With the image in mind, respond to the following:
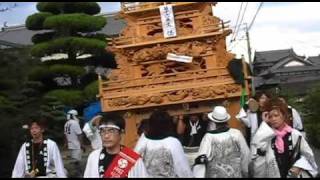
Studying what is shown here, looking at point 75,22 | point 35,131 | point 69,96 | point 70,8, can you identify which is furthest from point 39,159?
point 70,8

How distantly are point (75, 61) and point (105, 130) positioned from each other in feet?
52.6

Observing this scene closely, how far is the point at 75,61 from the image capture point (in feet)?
64.2

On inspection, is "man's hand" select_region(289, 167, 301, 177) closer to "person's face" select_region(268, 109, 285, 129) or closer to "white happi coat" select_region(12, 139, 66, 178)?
"person's face" select_region(268, 109, 285, 129)

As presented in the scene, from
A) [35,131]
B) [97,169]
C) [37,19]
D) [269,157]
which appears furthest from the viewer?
[37,19]

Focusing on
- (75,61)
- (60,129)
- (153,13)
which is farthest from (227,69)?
(75,61)

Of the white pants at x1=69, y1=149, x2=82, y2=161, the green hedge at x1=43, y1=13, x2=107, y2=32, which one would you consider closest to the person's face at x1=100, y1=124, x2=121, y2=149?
the white pants at x1=69, y1=149, x2=82, y2=161

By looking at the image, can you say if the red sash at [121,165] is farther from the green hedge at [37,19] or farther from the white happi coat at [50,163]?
the green hedge at [37,19]

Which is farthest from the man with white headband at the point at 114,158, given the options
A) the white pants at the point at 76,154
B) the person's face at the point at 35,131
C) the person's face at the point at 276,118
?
the white pants at the point at 76,154

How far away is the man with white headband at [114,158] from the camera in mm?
3771

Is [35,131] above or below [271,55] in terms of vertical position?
below

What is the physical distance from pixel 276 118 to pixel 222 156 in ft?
3.09

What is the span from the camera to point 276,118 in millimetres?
4398

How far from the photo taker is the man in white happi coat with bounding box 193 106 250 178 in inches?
202

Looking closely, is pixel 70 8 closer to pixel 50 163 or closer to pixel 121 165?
pixel 50 163
